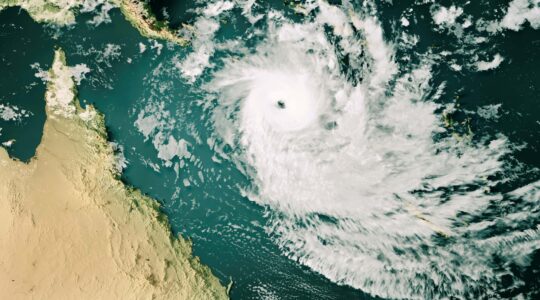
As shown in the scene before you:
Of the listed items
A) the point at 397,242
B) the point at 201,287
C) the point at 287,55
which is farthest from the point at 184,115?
the point at 397,242

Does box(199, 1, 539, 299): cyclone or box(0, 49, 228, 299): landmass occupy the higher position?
box(199, 1, 539, 299): cyclone

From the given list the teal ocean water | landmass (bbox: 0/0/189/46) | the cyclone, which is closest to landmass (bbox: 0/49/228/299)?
the teal ocean water

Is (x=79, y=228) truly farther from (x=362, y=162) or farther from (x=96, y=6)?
(x=362, y=162)

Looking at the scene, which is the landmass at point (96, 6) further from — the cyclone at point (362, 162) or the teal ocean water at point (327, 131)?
the cyclone at point (362, 162)

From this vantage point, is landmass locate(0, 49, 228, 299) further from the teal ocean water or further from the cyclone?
the cyclone

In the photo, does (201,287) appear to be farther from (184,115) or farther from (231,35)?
(231,35)

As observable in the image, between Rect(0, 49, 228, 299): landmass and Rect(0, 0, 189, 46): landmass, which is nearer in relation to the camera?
Rect(0, 49, 228, 299): landmass
